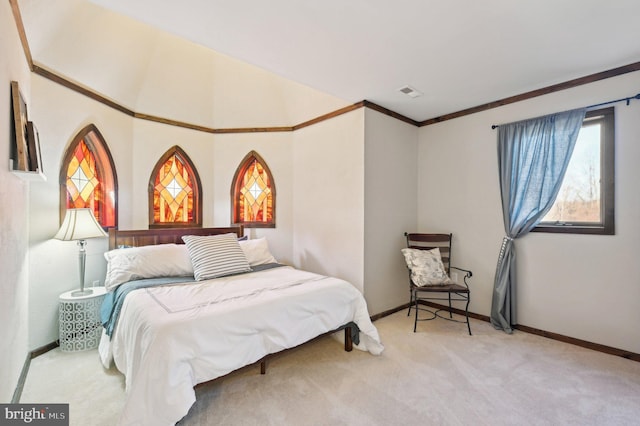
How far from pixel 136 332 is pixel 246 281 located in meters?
0.95

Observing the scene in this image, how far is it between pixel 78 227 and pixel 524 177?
444 centimetres

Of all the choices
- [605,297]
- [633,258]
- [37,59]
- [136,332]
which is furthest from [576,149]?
[37,59]

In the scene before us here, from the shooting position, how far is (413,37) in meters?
2.08

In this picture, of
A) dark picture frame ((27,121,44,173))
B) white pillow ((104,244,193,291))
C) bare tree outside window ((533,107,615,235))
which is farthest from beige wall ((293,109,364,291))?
dark picture frame ((27,121,44,173))

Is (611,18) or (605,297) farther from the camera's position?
(605,297)

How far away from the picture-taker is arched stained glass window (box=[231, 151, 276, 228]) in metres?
4.24

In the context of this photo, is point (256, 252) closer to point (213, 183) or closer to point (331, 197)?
point (331, 197)

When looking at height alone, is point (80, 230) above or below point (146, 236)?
above

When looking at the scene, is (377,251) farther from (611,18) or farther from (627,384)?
(611,18)

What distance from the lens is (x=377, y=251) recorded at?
11.1 feet

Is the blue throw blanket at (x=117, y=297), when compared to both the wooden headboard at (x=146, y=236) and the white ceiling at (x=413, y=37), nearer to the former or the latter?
the wooden headboard at (x=146, y=236)

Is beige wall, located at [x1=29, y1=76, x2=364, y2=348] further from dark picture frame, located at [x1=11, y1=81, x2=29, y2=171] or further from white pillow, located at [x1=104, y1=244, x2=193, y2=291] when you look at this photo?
dark picture frame, located at [x1=11, y1=81, x2=29, y2=171]

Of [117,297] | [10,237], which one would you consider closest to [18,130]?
[10,237]

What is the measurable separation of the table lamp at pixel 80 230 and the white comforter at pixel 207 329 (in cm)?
80
